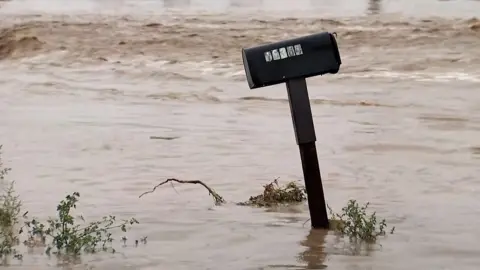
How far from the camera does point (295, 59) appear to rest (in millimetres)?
4871

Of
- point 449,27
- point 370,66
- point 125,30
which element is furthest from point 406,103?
point 125,30

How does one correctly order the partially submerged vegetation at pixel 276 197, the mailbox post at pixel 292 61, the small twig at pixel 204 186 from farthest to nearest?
the small twig at pixel 204 186, the partially submerged vegetation at pixel 276 197, the mailbox post at pixel 292 61

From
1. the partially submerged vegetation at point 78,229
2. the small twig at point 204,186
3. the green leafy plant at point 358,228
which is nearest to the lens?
the partially submerged vegetation at point 78,229

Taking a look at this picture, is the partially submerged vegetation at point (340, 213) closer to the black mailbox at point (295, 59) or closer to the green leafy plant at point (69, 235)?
the black mailbox at point (295, 59)

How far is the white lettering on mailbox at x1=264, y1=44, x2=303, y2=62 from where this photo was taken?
191 inches

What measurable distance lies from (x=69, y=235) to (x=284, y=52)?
1540mm

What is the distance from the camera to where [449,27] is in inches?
713

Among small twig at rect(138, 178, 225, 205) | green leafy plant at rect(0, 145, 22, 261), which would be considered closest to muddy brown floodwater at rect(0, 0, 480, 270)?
small twig at rect(138, 178, 225, 205)

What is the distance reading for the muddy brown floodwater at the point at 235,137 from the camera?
5234mm

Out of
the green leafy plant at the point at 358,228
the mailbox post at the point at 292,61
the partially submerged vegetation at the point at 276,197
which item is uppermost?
the mailbox post at the point at 292,61

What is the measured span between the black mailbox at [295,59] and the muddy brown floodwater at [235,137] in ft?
3.26

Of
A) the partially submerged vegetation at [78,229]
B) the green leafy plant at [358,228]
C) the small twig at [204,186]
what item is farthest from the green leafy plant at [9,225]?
the green leafy plant at [358,228]

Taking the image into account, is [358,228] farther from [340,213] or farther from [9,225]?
[9,225]

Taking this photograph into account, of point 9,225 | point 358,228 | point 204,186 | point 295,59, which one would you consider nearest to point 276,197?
point 204,186
